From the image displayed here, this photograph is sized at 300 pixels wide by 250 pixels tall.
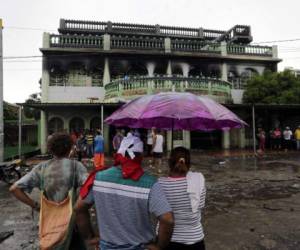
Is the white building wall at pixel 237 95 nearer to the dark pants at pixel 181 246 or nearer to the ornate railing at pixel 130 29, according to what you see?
the ornate railing at pixel 130 29

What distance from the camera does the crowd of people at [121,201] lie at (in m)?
2.10

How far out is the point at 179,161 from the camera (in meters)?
2.70

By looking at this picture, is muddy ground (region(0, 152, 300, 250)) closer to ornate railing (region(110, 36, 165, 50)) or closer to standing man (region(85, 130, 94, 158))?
standing man (region(85, 130, 94, 158))

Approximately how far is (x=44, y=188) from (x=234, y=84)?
2019cm

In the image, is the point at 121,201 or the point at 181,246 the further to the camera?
the point at 181,246

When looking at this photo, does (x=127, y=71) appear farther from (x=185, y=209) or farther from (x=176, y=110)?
(x=185, y=209)

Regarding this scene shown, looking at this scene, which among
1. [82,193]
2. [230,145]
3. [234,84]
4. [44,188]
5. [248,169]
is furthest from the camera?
[234,84]

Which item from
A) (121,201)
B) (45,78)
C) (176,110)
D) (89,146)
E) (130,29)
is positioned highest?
(130,29)

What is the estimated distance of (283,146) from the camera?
62.9 ft

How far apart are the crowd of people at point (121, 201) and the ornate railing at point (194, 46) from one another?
60.7 ft

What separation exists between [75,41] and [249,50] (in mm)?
11686

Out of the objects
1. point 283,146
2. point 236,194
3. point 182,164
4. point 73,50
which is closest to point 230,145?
point 283,146

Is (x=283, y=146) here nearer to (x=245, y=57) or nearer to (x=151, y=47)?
(x=245, y=57)

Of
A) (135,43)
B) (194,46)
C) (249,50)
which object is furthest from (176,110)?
(249,50)
